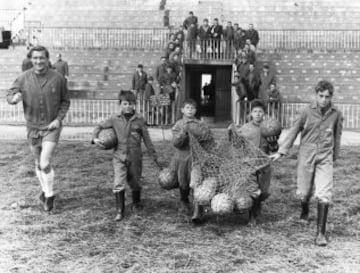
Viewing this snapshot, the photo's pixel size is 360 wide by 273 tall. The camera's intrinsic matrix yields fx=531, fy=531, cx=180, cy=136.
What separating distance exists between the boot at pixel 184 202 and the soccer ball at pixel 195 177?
382 mm

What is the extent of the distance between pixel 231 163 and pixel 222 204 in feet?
2.24

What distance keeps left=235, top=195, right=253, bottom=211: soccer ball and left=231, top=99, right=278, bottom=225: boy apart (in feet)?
0.65

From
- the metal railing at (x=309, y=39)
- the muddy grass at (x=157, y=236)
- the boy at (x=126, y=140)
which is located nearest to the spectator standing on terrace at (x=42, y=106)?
the muddy grass at (x=157, y=236)

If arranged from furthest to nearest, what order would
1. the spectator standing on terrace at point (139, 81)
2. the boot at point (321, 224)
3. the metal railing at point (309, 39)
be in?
the metal railing at point (309, 39)
the spectator standing on terrace at point (139, 81)
the boot at point (321, 224)

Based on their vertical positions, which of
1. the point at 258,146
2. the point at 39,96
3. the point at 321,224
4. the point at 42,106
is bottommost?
the point at 321,224

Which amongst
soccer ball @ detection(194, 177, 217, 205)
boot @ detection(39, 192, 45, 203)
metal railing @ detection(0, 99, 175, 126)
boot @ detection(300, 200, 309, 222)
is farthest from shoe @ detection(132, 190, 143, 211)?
metal railing @ detection(0, 99, 175, 126)

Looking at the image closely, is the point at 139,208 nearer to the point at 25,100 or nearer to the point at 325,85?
the point at 25,100

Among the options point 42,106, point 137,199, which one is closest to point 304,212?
point 137,199

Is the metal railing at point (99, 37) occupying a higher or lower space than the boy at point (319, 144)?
higher

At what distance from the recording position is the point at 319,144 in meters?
5.81

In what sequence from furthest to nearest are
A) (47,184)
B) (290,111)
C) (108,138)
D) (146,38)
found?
1. (146,38)
2. (290,111)
3. (47,184)
4. (108,138)

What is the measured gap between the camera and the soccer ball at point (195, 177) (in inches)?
248

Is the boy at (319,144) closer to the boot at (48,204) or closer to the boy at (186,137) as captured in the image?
the boy at (186,137)

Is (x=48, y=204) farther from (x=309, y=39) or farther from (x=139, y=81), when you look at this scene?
(x=309, y=39)
